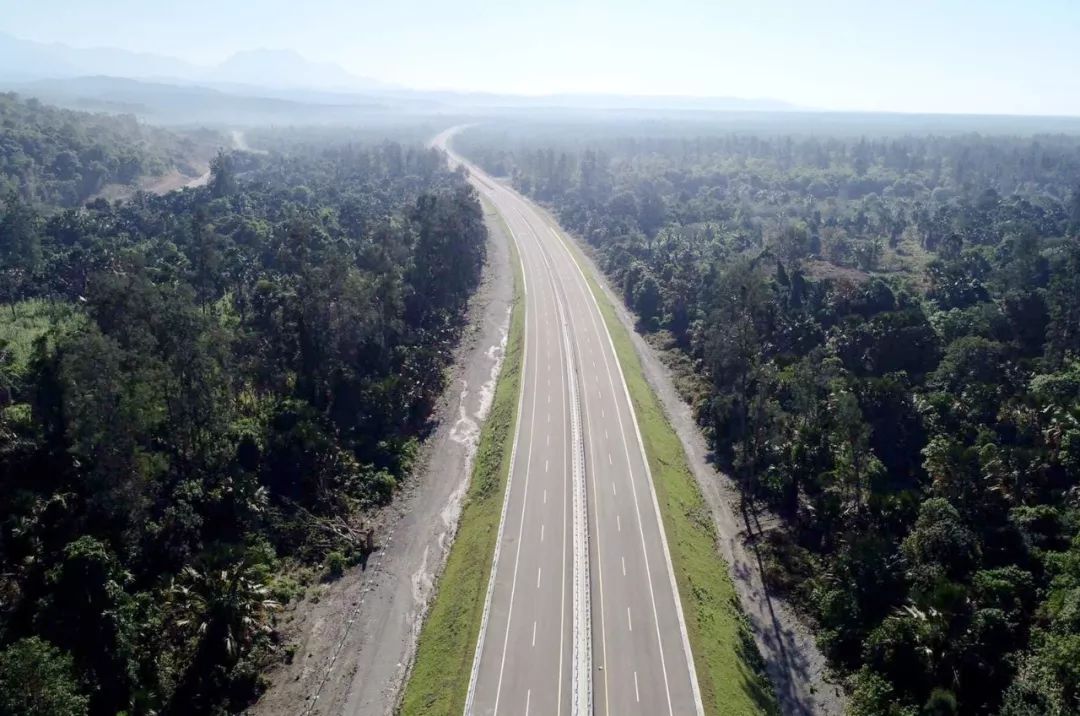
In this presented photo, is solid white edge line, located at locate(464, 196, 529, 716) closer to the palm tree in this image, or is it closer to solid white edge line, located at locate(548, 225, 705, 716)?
solid white edge line, located at locate(548, 225, 705, 716)

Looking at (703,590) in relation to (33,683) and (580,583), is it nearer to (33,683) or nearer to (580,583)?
(580,583)

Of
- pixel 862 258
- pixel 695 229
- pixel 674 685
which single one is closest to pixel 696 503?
pixel 674 685

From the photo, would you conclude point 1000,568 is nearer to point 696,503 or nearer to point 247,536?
point 696,503

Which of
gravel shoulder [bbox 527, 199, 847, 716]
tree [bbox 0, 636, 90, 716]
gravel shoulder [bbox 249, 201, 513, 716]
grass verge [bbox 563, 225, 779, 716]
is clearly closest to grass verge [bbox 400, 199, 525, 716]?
gravel shoulder [bbox 249, 201, 513, 716]

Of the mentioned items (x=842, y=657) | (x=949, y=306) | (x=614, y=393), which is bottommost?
(x=842, y=657)

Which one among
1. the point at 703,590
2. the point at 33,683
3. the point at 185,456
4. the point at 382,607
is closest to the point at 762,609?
the point at 703,590

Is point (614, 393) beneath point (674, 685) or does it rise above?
above
